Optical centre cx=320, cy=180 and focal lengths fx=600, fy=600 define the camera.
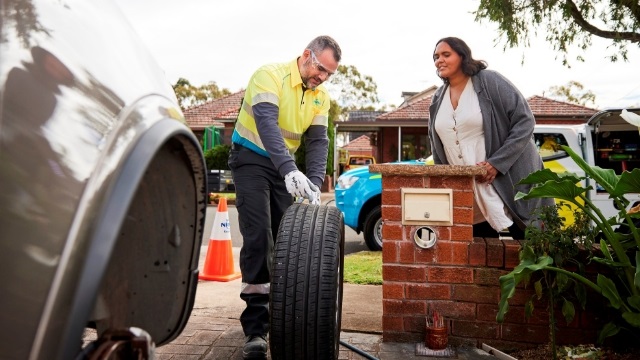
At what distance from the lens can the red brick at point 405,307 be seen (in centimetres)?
341

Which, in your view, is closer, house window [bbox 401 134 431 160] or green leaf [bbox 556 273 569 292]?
green leaf [bbox 556 273 569 292]

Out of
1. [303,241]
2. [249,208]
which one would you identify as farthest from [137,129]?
[249,208]

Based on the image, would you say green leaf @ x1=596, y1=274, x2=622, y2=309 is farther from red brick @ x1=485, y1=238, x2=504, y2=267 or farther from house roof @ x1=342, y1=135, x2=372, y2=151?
house roof @ x1=342, y1=135, x2=372, y2=151

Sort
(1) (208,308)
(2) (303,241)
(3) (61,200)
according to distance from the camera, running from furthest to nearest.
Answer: (1) (208,308)
(2) (303,241)
(3) (61,200)

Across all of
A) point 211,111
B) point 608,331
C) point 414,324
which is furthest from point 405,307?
point 211,111

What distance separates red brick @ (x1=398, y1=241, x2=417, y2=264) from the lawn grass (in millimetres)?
2007

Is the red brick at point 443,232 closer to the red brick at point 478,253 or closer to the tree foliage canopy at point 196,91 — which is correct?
the red brick at point 478,253

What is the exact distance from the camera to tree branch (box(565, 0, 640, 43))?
1017 centimetres

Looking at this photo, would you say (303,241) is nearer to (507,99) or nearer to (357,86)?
(507,99)

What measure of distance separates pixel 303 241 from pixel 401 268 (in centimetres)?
96

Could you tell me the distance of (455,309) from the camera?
133 inches

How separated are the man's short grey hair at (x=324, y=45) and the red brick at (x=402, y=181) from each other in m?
0.74

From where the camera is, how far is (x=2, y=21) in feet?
3.59

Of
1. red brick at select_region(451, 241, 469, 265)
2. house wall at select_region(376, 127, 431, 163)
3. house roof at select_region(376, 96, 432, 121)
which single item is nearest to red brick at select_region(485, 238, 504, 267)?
red brick at select_region(451, 241, 469, 265)
